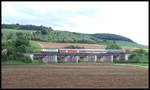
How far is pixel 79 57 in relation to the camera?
104250 mm

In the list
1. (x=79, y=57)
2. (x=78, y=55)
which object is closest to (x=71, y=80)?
(x=78, y=55)

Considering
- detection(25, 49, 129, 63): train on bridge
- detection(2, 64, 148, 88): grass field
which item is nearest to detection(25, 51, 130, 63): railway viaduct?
detection(25, 49, 129, 63): train on bridge

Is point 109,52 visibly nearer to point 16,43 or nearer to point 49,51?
point 49,51

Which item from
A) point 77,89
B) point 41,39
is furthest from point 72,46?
point 77,89

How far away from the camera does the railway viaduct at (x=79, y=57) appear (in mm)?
93000

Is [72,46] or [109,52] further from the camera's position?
[72,46]

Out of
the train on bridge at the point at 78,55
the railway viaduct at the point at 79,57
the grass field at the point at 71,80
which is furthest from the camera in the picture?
the train on bridge at the point at 78,55

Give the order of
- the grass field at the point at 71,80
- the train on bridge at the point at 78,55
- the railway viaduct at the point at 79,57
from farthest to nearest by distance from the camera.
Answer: the train on bridge at the point at 78,55
the railway viaduct at the point at 79,57
the grass field at the point at 71,80

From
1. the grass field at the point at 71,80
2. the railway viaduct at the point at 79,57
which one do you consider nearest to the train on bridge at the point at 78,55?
the railway viaduct at the point at 79,57

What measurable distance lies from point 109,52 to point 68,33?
5440cm

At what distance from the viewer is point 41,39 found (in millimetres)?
130500

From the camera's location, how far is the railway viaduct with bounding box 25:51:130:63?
9300cm

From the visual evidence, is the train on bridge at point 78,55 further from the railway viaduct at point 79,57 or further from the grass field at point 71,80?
the grass field at point 71,80

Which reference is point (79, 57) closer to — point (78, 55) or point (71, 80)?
point (78, 55)
